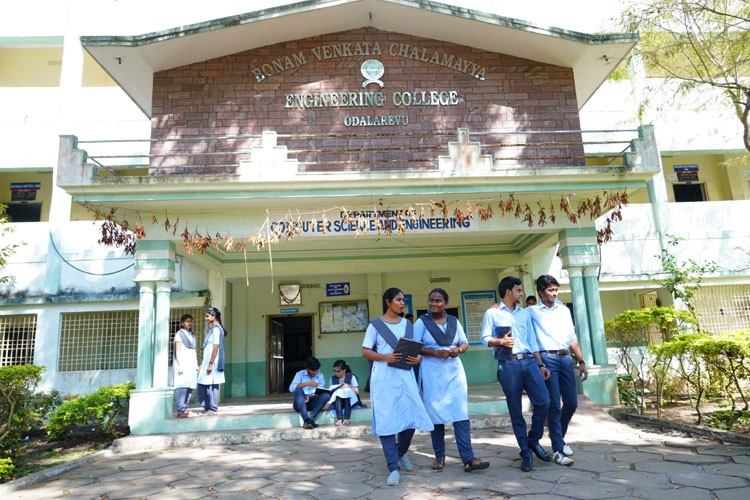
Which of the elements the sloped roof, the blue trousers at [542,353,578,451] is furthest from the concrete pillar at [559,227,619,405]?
the blue trousers at [542,353,578,451]

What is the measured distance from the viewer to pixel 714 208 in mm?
12641

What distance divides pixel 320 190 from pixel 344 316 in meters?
5.11

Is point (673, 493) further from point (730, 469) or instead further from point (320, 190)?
point (320, 190)

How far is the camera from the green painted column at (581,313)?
28.7 ft

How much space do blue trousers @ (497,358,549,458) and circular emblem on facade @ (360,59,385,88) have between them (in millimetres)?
5901

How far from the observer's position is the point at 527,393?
15.5ft

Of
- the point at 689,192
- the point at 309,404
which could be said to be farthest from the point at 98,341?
the point at 689,192

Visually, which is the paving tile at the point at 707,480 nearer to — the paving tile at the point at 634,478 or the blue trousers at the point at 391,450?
the paving tile at the point at 634,478

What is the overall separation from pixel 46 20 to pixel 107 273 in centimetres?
638

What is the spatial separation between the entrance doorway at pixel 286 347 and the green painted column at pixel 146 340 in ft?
14.2

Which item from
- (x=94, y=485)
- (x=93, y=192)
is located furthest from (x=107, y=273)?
(x=94, y=485)

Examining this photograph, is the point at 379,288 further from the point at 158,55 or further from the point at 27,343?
the point at 27,343

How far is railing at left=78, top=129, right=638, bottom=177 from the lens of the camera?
8.60m

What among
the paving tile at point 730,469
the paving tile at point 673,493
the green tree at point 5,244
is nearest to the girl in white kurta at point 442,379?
the paving tile at point 673,493
